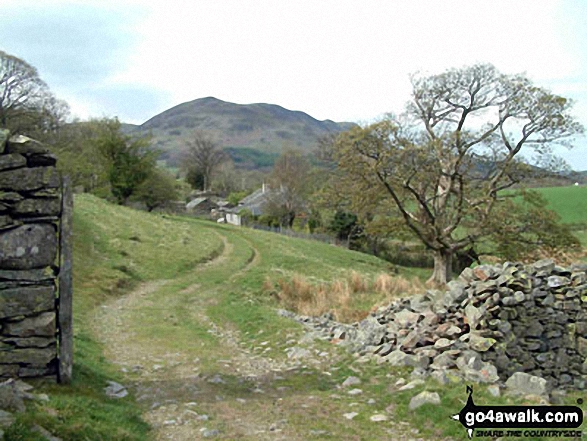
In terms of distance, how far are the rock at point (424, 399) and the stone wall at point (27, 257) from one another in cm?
546

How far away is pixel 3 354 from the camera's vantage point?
7.14 m

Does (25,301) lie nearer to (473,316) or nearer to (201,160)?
(473,316)

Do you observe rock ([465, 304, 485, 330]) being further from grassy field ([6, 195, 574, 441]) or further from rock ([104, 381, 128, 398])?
rock ([104, 381, 128, 398])

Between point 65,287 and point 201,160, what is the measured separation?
308 ft

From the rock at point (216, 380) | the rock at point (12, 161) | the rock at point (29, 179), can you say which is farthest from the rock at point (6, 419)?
the rock at point (216, 380)

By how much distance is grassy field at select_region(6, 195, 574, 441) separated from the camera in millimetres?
6816

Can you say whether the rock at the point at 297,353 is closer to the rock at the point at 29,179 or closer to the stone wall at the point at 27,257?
the stone wall at the point at 27,257

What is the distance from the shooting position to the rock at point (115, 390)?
315 inches

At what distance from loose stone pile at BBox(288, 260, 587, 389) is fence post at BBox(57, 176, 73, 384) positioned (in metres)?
5.76

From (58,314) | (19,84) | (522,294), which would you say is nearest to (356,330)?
(522,294)

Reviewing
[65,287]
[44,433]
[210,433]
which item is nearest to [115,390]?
[65,287]

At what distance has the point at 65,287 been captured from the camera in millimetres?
7684

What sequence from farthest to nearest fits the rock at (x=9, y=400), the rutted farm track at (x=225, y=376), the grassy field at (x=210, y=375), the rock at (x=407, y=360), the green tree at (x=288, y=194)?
the green tree at (x=288, y=194) → the rock at (x=407, y=360) → the rutted farm track at (x=225, y=376) → the grassy field at (x=210, y=375) → the rock at (x=9, y=400)

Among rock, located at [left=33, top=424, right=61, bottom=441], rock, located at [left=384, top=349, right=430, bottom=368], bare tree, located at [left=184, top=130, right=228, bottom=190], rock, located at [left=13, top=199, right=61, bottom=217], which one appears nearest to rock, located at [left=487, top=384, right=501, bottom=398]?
rock, located at [left=384, top=349, right=430, bottom=368]
